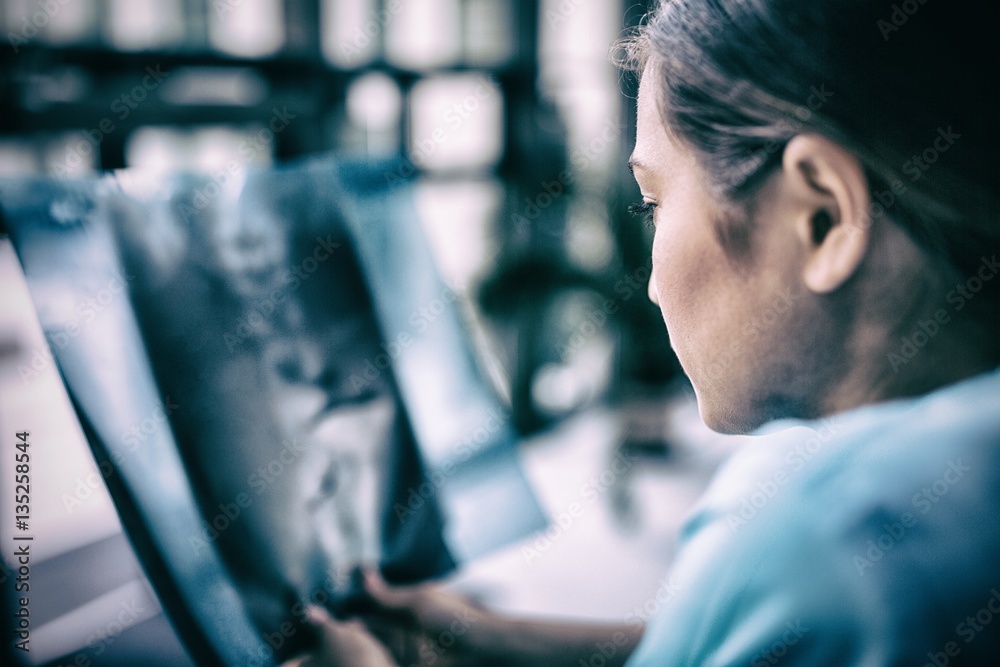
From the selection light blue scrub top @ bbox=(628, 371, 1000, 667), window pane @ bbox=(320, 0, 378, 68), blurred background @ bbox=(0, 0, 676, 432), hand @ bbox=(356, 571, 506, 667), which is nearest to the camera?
light blue scrub top @ bbox=(628, 371, 1000, 667)

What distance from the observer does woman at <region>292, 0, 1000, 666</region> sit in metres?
0.53

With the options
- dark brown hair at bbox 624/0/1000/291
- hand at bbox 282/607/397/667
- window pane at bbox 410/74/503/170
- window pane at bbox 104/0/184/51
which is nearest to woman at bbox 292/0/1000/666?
dark brown hair at bbox 624/0/1000/291

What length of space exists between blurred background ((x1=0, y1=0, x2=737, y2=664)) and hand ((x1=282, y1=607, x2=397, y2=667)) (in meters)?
0.38

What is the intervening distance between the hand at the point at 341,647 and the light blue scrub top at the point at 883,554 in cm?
39

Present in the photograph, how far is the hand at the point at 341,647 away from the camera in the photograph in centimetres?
81

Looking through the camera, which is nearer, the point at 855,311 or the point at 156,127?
the point at 855,311

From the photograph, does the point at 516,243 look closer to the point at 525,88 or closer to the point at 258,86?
the point at 525,88

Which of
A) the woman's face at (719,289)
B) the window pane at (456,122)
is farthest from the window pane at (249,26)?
the woman's face at (719,289)

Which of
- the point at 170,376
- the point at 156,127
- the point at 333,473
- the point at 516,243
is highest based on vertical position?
the point at 156,127

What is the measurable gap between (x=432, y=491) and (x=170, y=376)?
1.14 feet

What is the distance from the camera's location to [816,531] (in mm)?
554

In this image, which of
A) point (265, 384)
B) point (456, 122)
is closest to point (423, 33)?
point (456, 122)

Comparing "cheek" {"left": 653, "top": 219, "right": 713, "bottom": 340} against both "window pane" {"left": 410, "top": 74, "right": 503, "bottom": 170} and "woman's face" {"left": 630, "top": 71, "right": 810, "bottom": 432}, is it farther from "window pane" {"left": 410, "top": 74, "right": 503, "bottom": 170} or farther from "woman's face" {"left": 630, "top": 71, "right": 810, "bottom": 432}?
"window pane" {"left": 410, "top": 74, "right": 503, "bottom": 170}

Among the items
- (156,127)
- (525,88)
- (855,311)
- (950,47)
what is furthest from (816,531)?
(525,88)
